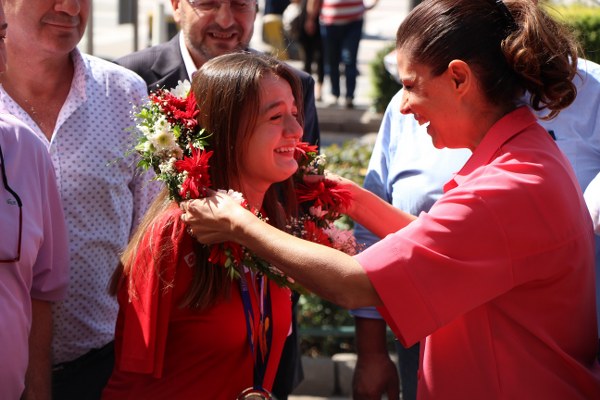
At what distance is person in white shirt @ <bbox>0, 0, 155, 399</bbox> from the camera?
3707mm

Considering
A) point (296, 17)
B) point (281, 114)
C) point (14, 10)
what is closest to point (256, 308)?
point (281, 114)

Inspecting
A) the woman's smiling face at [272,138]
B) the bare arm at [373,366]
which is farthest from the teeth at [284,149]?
the bare arm at [373,366]

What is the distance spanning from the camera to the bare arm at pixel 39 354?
332 cm

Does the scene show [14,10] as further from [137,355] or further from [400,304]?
[400,304]

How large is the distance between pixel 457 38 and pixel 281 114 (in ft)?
2.36

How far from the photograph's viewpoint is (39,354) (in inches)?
132

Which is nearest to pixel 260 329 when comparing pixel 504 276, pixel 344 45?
pixel 504 276

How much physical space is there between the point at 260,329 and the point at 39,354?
78cm

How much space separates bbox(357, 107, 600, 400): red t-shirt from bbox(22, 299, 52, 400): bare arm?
1.25m

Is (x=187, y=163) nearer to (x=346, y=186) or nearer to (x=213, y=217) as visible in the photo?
(x=213, y=217)

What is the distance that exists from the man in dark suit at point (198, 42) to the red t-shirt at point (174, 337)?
4.92 ft

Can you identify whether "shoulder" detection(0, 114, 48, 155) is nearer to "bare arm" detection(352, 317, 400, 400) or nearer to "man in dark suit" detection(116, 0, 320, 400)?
"man in dark suit" detection(116, 0, 320, 400)

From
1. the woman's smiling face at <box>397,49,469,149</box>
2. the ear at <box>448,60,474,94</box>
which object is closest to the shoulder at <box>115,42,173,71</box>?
the woman's smiling face at <box>397,49,469,149</box>

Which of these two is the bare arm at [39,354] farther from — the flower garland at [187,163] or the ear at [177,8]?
the ear at [177,8]
